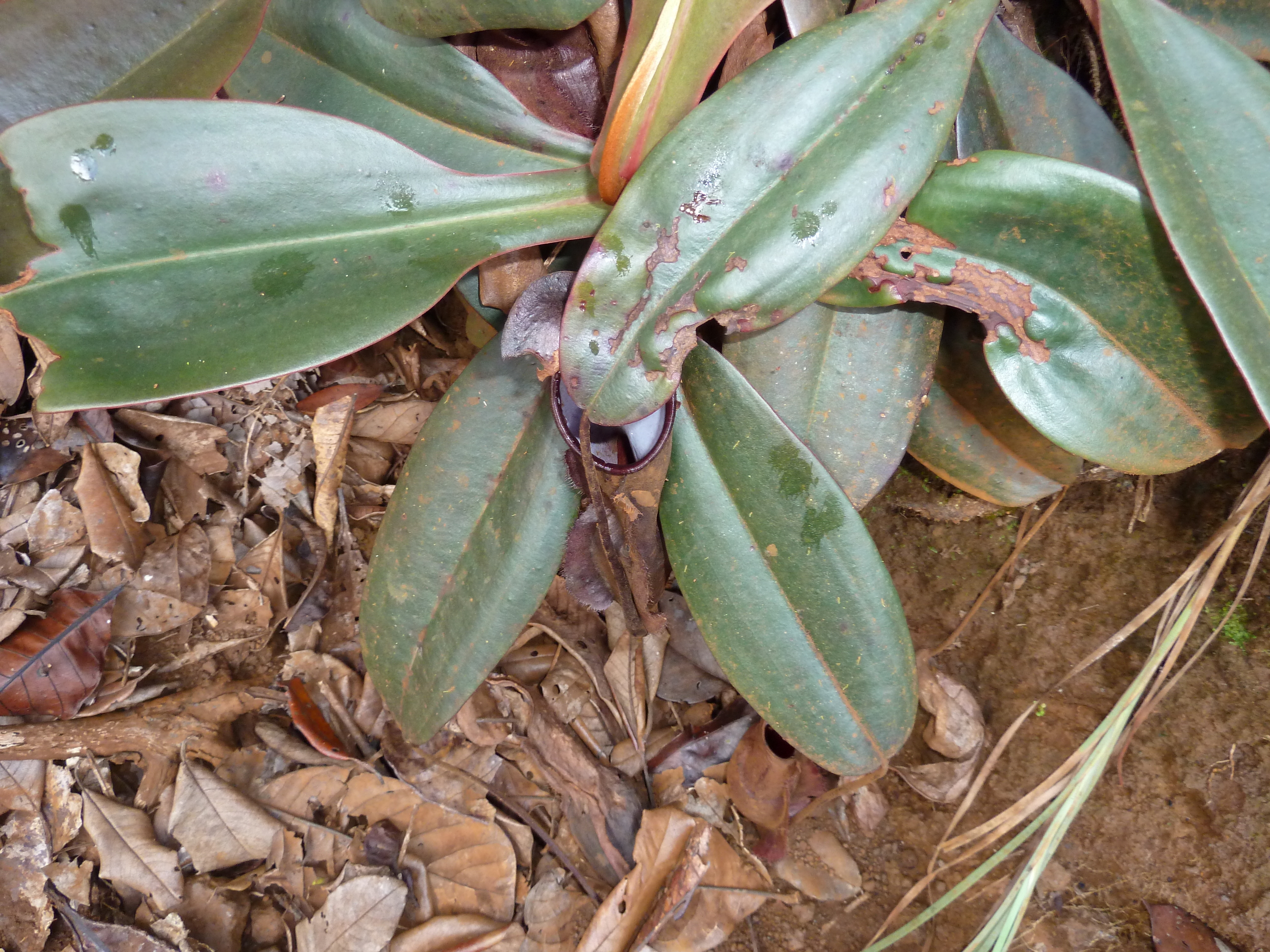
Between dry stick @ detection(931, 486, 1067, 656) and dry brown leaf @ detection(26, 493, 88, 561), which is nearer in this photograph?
dry stick @ detection(931, 486, 1067, 656)

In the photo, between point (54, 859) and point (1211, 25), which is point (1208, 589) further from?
point (54, 859)

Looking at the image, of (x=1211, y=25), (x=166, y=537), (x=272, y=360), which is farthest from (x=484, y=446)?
(x=1211, y=25)

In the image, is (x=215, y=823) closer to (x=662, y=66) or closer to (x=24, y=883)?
(x=24, y=883)

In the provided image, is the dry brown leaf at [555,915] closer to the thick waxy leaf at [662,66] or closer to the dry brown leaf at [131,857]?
the dry brown leaf at [131,857]

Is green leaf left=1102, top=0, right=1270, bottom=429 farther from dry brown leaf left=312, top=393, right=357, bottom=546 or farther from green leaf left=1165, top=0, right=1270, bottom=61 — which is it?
dry brown leaf left=312, top=393, right=357, bottom=546

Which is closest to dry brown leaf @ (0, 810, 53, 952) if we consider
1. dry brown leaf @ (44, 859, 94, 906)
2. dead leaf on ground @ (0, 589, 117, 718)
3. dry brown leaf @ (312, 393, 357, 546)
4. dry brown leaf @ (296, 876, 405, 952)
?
dry brown leaf @ (44, 859, 94, 906)

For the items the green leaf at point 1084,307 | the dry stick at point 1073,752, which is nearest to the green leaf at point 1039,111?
the green leaf at point 1084,307

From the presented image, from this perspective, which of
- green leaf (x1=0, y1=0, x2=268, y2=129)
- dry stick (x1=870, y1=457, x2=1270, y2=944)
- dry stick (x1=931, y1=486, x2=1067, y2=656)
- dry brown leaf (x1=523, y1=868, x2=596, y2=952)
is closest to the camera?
green leaf (x1=0, y1=0, x2=268, y2=129)

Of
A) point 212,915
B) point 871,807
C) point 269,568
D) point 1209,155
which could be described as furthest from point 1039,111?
point 212,915
